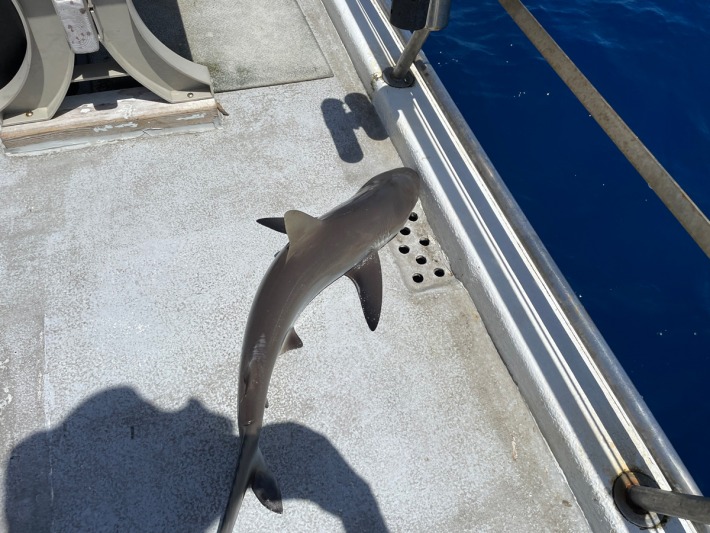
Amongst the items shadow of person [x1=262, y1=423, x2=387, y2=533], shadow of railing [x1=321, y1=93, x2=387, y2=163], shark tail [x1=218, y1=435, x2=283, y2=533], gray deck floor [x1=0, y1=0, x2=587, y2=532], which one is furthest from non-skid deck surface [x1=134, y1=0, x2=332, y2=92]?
shark tail [x1=218, y1=435, x2=283, y2=533]

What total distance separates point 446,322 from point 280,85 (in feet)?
8.17

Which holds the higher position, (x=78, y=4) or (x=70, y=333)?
(x=78, y=4)

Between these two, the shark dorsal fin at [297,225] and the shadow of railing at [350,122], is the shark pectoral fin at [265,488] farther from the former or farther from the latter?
the shadow of railing at [350,122]

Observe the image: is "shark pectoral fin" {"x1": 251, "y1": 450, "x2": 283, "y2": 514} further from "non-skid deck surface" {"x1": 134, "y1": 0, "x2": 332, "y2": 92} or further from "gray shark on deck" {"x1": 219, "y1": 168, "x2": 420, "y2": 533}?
"non-skid deck surface" {"x1": 134, "y1": 0, "x2": 332, "y2": 92}

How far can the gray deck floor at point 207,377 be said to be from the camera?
267 cm

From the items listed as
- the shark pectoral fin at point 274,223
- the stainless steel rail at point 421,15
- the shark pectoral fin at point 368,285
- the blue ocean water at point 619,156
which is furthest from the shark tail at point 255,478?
the blue ocean water at point 619,156

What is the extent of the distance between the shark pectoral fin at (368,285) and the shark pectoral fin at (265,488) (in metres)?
1.01

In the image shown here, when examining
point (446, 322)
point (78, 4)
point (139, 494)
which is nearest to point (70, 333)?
point (139, 494)

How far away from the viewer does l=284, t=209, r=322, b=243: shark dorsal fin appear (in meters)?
2.71

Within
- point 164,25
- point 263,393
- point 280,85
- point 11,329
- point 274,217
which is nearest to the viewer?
point 263,393

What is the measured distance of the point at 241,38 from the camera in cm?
483

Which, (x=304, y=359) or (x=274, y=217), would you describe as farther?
(x=274, y=217)

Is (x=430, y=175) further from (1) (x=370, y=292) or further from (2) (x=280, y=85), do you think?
(2) (x=280, y=85)

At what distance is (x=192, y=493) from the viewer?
8.71 ft
